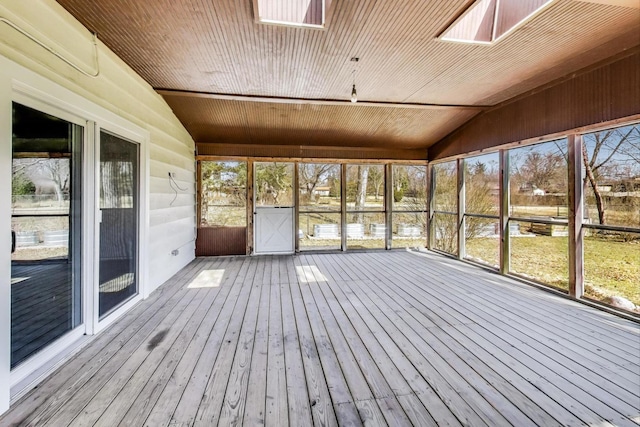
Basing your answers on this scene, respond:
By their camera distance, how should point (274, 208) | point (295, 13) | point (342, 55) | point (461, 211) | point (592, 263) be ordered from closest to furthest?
point (295, 13) → point (342, 55) → point (592, 263) → point (461, 211) → point (274, 208)

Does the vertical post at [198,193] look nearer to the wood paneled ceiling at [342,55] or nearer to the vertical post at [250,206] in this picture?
the vertical post at [250,206]

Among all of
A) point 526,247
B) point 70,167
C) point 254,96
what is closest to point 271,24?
point 254,96

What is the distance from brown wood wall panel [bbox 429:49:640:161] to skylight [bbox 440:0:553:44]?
141 centimetres

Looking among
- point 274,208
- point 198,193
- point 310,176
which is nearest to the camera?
point 198,193

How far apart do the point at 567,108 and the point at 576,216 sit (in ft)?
4.69

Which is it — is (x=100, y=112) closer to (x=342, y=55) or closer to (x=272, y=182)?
(x=342, y=55)

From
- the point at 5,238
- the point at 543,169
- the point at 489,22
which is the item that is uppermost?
the point at 489,22

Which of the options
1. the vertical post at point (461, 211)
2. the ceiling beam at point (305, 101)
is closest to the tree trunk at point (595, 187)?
the ceiling beam at point (305, 101)

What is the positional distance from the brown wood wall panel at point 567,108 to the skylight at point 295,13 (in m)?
3.34

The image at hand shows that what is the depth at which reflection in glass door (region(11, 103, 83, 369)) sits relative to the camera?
6.44ft

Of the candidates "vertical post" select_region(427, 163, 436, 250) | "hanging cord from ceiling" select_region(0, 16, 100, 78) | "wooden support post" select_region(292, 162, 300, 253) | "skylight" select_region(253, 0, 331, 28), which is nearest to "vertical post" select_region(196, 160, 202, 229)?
"wooden support post" select_region(292, 162, 300, 253)

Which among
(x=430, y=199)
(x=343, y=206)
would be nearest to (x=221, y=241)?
(x=343, y=206)

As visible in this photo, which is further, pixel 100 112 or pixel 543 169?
pixel 543 169

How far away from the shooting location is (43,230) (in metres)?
2.20
